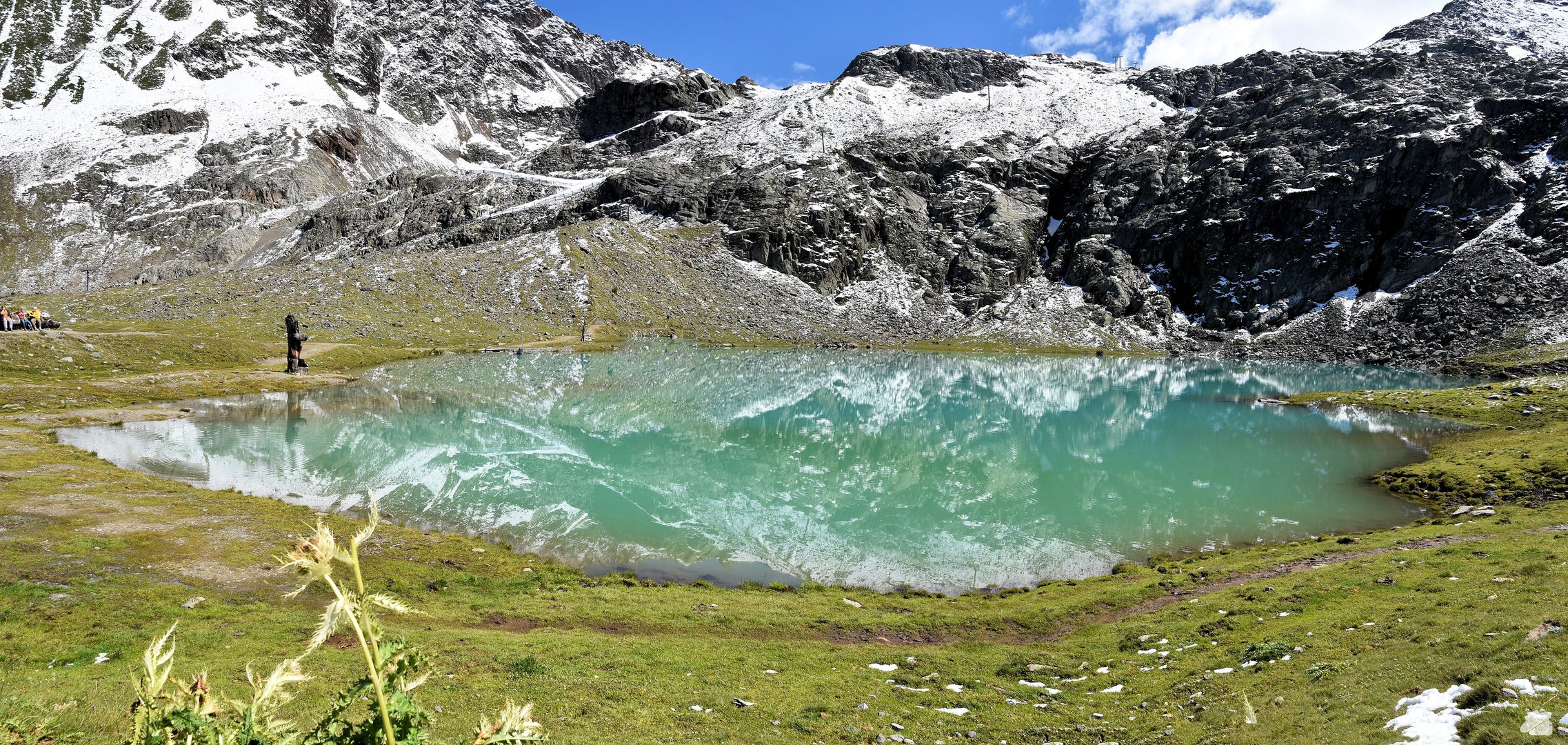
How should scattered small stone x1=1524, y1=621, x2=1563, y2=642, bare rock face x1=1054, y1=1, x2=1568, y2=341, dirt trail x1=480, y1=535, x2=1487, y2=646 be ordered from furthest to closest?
bare rock face x1=1054, y1=1, x2=1568, y2=341
dirt trail x1=480, y1=535, x2=1487, y2=646
scattered small stone x1=1524, y1=621, x2=1563, y2=642

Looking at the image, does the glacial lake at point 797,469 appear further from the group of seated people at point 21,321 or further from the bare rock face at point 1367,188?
the bare rock face at point 1367,188

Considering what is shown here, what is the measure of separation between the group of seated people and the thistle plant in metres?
93.8

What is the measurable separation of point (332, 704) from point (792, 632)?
19.0m

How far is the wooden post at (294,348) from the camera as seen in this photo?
7606cm

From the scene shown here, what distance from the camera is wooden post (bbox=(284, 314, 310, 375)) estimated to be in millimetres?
76062

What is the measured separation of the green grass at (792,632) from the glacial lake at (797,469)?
3.57 metres

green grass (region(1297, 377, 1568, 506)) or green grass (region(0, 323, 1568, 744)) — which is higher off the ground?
green grass (region(1297, 377, 1568, 506))

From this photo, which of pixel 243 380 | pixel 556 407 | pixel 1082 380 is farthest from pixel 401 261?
pixel 1082 380

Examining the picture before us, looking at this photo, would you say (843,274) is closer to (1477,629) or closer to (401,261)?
(401,261)

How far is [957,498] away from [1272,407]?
184 ft

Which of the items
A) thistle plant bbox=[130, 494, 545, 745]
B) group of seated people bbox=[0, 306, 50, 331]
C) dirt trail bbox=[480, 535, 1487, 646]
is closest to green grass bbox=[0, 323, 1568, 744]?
dirt trail bbox=[480, 535, 1487, 646]

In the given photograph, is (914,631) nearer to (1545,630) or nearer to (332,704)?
(1545,630)

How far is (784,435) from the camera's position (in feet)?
190

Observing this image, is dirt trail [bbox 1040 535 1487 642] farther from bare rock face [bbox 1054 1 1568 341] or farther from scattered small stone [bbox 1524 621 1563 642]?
bare rock face [bbox 1054 1 1568 341]
